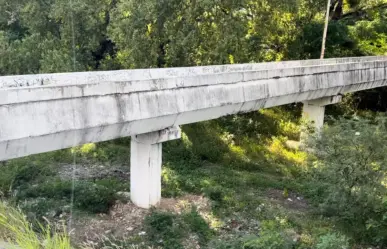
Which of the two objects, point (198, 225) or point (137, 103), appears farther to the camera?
point (198, 225)

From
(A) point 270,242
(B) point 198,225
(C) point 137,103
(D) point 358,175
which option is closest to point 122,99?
(C) point 137,103

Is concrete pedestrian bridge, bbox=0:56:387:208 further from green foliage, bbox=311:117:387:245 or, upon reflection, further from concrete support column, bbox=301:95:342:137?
green foliage, bbox=311:117:387:245

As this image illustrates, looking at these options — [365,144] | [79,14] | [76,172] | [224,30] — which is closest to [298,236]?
[365,144]

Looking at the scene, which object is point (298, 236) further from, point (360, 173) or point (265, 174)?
point (265, 174)

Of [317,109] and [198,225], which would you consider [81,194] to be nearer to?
[198,225]

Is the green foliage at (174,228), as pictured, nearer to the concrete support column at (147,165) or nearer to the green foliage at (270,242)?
the concrete support column at (147,165)

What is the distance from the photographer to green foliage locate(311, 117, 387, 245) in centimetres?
812

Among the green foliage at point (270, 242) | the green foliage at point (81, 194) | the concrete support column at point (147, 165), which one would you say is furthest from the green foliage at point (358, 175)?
the green foliage at point (81, 194)

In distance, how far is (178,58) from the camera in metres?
14.0

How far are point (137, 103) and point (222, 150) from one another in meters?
6.20

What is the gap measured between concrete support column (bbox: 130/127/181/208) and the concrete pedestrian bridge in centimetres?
2

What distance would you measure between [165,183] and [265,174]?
323 centimetres

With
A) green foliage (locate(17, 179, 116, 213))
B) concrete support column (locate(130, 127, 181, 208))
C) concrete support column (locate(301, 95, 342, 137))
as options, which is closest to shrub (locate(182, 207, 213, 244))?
concrete support column (locate(130, 127, 181, 208))

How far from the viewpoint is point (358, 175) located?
825 cm
